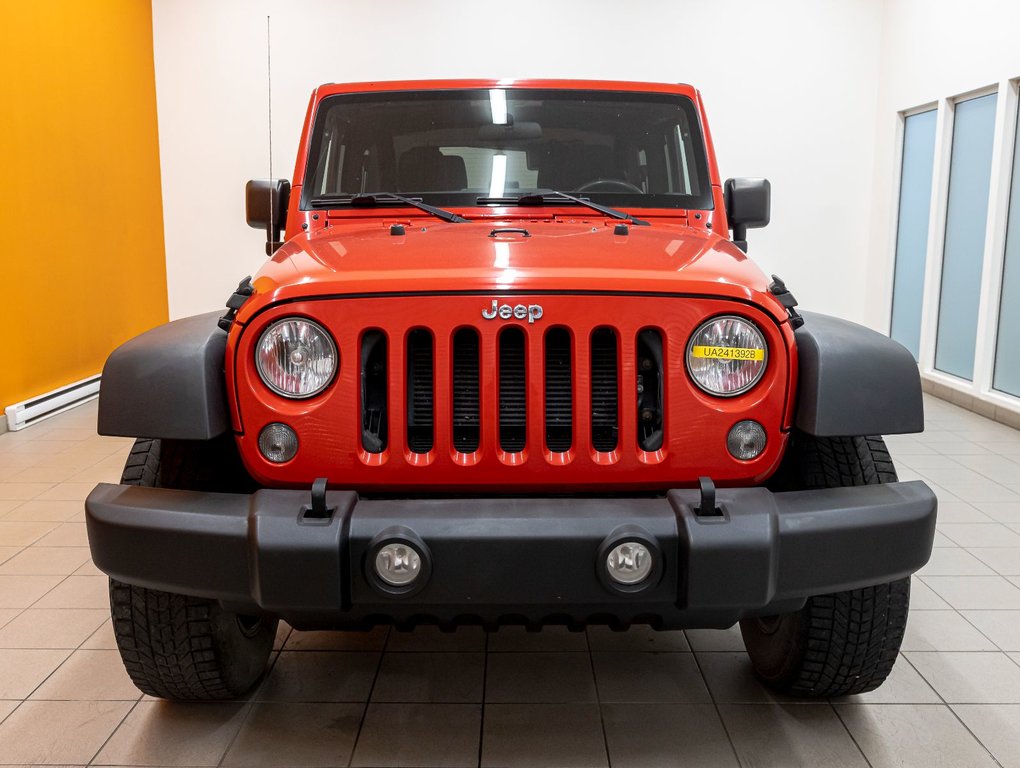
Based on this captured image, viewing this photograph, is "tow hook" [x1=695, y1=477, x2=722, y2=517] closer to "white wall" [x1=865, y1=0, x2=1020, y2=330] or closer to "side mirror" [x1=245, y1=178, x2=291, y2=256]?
"side mirror" [x1=245, y1=178, x2=291, y2=256]

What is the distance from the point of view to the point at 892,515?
166 centimetres

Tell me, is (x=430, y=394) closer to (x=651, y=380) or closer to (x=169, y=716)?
(x=651, y=380)

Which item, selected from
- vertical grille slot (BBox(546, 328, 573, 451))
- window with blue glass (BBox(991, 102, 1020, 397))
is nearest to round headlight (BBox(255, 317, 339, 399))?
vertical grille slot (BBox(546, 328, 573, 451))

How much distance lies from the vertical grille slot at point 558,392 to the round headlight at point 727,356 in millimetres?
244

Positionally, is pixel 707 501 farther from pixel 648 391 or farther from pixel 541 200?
pixel 541 200

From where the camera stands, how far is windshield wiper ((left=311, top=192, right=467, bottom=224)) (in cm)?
252

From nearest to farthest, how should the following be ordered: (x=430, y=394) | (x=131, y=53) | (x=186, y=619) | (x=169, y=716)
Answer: (x=430, y=394) < (x=186, y=619) < (x=169, y=716) < (x=131, y=53)

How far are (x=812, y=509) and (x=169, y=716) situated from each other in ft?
5.16

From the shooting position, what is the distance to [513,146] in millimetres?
2811

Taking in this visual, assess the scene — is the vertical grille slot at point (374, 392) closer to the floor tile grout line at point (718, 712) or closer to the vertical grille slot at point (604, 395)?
the vertical grille slot at point (604, 395)

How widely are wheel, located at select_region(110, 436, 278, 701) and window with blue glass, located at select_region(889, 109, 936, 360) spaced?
20.1ft

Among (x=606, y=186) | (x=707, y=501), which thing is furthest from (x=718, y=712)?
(x=606, y=186)

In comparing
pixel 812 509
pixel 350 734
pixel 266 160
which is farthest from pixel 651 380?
pixel 266 160

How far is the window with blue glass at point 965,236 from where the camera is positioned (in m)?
5.92
